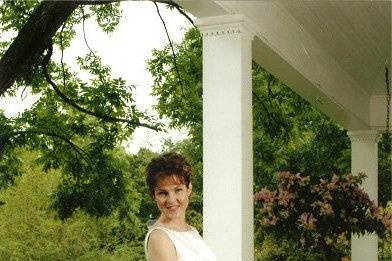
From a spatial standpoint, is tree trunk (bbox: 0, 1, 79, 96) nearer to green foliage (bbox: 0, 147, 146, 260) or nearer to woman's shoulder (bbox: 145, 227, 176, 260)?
woman's shoulder (bbox: 145, 227, 176, 260)

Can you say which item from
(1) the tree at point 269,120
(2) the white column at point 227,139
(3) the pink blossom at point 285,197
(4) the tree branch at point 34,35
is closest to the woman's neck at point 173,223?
(2) the white column at point 227,139

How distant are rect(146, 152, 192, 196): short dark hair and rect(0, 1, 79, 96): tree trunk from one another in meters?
5.45

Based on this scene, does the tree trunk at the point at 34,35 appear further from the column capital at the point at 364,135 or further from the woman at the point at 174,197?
the woman at the point at 174,197

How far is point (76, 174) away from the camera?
1099 centimetres

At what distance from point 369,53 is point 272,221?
2486 mm

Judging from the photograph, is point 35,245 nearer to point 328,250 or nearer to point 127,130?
point 127,130

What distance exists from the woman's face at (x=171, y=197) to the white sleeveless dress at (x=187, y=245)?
0.07m

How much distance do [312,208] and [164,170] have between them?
13.9ft

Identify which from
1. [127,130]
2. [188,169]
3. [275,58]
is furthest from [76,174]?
[188,169]

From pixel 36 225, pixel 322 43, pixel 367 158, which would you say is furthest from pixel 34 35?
pixel 36 225

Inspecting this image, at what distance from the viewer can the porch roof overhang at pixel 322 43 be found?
5.03m

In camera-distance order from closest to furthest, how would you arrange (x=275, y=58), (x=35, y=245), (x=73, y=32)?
(x=275, y=58), (x=73, y=32), (x=35, y=245)

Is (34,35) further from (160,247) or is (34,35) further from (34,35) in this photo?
(160,247)

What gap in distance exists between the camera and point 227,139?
4.34 meters
